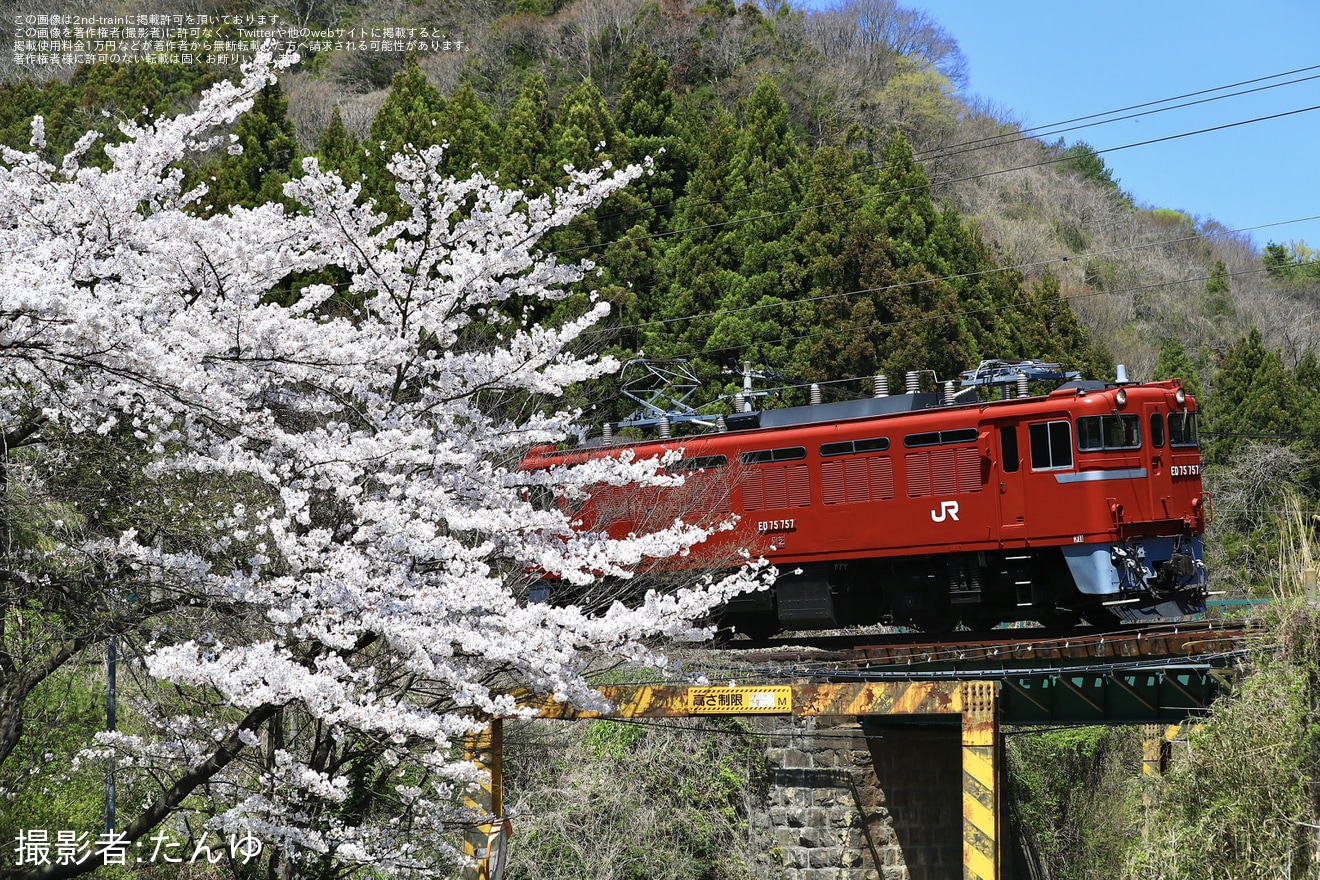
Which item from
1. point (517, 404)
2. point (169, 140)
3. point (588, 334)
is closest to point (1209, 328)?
point (588, 334)

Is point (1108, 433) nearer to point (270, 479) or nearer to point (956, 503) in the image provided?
point (956, 503)

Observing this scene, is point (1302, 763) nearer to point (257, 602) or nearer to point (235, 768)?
point (257, 602)

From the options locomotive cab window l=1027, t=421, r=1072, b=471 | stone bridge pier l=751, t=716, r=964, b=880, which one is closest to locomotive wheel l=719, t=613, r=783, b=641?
stone bridge pier l=751, t=716, r=964, b=880

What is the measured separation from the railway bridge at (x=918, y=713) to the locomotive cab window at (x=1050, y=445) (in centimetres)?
201

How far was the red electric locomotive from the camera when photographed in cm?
1487

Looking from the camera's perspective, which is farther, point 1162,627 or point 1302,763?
point 1162,627

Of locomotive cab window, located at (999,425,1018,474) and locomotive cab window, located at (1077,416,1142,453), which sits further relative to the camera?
locomotive cab window, located at (999,425,1018,474)

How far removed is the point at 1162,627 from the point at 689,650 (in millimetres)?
6409

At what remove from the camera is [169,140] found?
26.3ft

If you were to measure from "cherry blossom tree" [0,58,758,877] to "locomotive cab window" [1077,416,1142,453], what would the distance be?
675cm

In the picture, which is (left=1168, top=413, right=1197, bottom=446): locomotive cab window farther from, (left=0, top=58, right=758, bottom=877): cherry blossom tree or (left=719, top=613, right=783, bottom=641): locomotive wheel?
(left=0, top=58, right=758, bottom=877): cherry blossom tree

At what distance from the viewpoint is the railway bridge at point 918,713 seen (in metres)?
13.0

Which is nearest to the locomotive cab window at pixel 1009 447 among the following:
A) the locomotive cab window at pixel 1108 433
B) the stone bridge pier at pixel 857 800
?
the locomotive cab window at pixel 1108 433

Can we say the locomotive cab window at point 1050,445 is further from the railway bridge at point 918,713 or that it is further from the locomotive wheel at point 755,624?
the locomotive wheel at point 755,624
